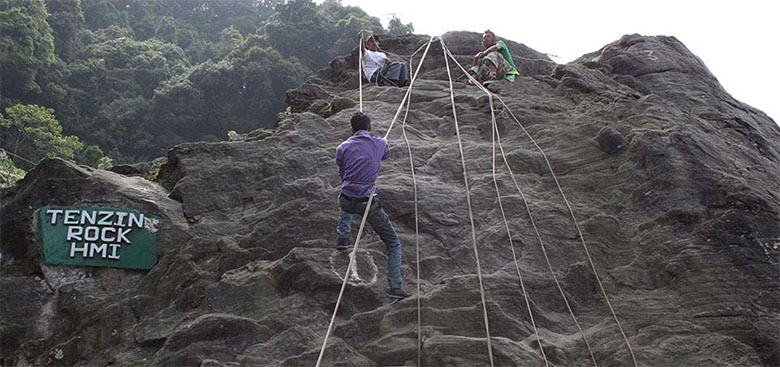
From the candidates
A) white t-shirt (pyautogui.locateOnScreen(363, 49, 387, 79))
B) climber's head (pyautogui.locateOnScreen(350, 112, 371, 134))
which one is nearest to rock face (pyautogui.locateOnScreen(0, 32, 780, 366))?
climber's head (pyautogui.locateOnScreen(350, 112, 371, 134))

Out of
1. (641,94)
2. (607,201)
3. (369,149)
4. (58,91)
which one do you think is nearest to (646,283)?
(607,201)

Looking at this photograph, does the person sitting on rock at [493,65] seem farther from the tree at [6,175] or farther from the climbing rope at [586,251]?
the tree at [6,175]

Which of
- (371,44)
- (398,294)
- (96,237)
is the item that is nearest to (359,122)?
(398,294)

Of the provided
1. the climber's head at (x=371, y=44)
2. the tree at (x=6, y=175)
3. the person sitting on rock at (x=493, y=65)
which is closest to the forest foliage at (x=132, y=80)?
the tree at (x=6, y=175)

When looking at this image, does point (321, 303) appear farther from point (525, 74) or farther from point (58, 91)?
point (58, 91)

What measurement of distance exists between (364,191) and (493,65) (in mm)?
5927

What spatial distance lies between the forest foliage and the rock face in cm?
2231

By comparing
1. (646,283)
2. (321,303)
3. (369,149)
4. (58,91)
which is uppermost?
(369,149)

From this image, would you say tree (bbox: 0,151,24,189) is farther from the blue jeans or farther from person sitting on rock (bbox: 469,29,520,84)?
the blue jeans

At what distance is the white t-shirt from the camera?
12047 mm

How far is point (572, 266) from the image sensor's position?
7090 millimetres

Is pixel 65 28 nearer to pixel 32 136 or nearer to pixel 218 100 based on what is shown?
pixel 218 100

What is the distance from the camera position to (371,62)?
1212cm

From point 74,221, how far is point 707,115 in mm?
8722
